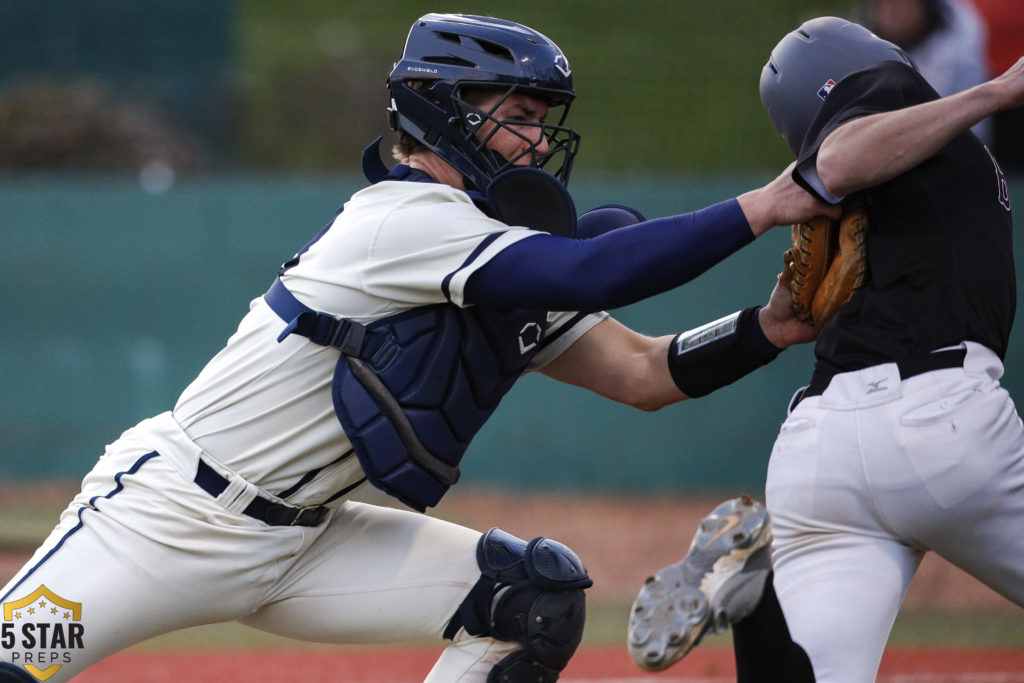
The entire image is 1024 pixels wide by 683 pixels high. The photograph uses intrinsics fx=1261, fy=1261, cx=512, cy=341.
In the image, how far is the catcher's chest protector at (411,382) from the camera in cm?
313

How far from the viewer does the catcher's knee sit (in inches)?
130

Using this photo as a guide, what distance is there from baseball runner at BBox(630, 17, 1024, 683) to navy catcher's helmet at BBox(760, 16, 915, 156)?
0.12 m

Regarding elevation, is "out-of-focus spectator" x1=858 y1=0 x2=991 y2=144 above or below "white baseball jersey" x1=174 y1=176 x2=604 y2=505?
below

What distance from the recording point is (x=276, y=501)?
3225mm

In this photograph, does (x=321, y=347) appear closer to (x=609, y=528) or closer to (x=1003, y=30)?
(x=609, y=528)

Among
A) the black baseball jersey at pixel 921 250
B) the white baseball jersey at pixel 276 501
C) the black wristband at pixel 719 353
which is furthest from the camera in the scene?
the black wristband at pixel 719 353

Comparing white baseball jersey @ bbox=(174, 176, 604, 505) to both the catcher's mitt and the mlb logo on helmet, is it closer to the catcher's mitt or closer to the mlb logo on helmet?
the catcher's mitt

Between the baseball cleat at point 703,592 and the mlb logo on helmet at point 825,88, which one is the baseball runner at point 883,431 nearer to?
the baseball cleat at point 703,592

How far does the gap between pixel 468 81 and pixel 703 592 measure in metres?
1.45

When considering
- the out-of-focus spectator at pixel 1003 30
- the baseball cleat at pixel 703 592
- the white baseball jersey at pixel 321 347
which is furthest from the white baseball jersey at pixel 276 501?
the out-of-focus spectator at pixel 1003 30

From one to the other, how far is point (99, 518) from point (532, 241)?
129cm

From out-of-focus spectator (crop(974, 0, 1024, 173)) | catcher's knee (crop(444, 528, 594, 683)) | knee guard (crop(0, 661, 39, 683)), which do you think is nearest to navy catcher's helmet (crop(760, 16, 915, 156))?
catcher's knee (crop(444, 528, 594, 683))

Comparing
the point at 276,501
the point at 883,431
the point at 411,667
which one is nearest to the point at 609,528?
the point at 411,667

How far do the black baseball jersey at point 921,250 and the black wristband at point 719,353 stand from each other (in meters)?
0.62
